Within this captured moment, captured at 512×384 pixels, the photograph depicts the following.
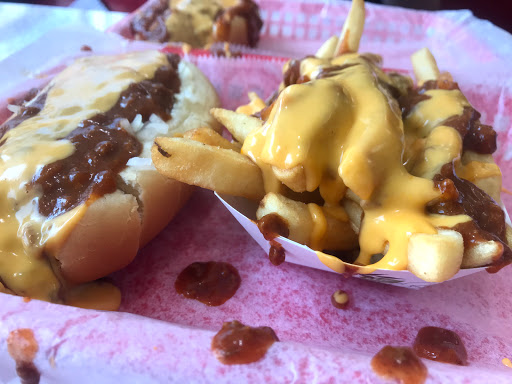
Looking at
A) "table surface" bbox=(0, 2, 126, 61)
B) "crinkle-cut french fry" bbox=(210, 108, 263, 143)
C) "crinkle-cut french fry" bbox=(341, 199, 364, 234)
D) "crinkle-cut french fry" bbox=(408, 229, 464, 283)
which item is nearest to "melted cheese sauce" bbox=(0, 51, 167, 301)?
"crinkle-cut french fry" bbox=(210, 108, 263, 143)

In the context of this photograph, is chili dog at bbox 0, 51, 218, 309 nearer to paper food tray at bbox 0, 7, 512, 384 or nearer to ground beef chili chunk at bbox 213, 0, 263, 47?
paper food tray at bbox 0, 7, 512, 384

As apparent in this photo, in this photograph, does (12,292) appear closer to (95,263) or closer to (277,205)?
(95,263)

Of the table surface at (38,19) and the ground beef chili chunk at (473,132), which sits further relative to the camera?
the table surface at (38,19)

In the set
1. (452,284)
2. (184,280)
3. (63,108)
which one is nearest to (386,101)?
(452,284)

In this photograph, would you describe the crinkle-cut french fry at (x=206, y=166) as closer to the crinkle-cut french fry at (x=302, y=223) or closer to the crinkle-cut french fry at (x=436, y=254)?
the crinkle-cut french fry at (x=302, y=223)

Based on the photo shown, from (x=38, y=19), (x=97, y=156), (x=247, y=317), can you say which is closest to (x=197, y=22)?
(x=38, y=19)

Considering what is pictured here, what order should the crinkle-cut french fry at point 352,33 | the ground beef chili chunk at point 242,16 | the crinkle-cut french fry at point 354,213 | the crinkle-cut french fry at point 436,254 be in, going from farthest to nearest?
the ground beef chili chunk at point 242,16 → the crinkle-cut french fry at point 352,33 → the crinkle-cut french fry at point 354,213 → the crinkle-cut french fry at point 436,254

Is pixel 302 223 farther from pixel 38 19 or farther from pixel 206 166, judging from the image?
pixel 38 19

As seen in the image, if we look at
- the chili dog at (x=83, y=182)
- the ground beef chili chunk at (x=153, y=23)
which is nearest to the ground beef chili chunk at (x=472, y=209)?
the chili dog at (x=83, y=182)
